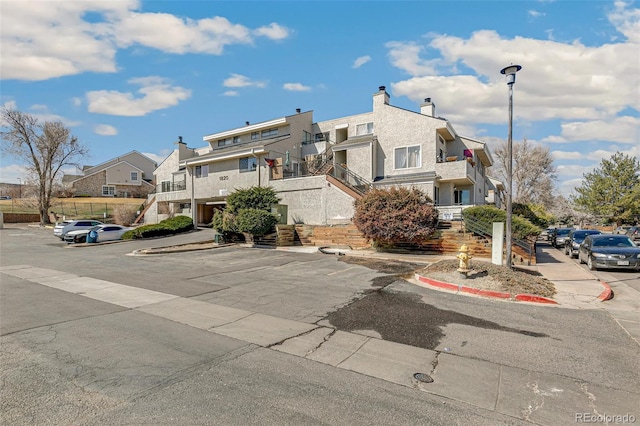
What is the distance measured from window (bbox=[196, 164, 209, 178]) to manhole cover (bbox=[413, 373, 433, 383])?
32.2 meters

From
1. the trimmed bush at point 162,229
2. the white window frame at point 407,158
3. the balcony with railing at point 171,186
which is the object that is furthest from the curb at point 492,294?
the balcony with railing at point 171,186

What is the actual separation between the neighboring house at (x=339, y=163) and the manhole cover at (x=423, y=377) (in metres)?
18.6

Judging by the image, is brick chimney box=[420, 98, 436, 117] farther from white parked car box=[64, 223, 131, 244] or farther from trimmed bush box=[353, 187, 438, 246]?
white parked car box=[64, 223, 131, 244]

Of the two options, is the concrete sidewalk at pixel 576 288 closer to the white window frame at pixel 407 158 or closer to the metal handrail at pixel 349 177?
the white window frame at pixel 407 158

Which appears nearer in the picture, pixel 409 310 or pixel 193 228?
pixel 409 310

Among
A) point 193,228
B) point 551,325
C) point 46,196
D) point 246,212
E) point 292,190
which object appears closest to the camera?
point 551,325

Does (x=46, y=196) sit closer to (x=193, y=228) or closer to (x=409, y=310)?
(x=193, y=228)

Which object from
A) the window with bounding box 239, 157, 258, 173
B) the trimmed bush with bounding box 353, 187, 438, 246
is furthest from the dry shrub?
the trimmed bush with bounding box 353, 187, 438, 246

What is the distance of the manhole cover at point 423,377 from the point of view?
466 cm

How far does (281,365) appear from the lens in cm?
509

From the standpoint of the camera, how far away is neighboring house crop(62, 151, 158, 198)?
2373 inches

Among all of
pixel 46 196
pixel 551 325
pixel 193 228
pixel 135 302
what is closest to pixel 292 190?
pixel 193 228

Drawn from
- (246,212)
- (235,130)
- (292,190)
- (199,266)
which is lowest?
(199,266)

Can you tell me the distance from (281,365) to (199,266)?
1100 cm
